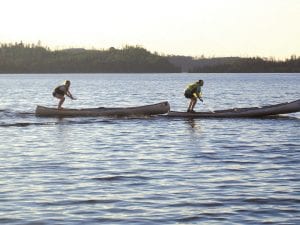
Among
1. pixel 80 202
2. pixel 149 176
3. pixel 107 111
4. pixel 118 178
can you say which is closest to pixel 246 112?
pixel 107 111

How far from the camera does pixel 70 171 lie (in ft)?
61.9

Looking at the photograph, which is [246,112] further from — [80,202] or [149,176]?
[80,202]

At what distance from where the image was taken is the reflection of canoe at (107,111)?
3878 cm

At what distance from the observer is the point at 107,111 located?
128ft

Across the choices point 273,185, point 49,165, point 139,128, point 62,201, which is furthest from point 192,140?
point 62,201

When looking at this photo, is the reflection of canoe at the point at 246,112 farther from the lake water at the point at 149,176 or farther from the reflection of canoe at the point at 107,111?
the lake water at the point at 149,176

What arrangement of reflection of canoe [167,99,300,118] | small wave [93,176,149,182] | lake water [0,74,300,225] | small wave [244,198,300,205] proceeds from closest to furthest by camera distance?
1. lake water [0,74,300,225]
2. small wave [244,198,300,205]
3. small wave [93,176,149,182]
4. reflection of canoe [167,99,300,118]

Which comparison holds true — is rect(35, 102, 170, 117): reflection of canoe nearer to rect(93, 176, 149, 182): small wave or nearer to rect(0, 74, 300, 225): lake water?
rect(0, 74, 300, 225): lake water

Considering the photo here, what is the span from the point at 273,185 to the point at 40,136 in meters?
14.8

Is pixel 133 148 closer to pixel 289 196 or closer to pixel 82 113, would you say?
pixel 289 196

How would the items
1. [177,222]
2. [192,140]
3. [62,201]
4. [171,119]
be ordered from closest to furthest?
[177,222] < [62,201] < [192,140] < [171,119]

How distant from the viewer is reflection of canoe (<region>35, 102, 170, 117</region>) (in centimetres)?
3878

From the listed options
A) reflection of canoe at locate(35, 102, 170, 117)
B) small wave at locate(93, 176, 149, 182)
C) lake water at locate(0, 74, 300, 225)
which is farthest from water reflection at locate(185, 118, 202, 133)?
small wave at locate(93, 176, 149, 182)

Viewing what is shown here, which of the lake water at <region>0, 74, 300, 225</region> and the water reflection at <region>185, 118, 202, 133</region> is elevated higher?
the lake water at <region>0, 74, 300, 225</region>
